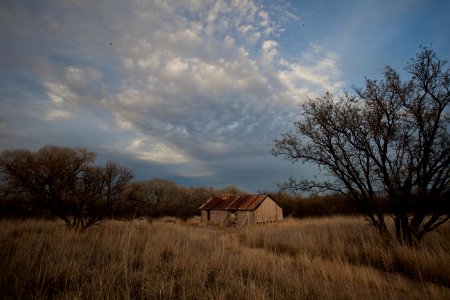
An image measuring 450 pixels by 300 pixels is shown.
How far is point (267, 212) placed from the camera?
31.2m

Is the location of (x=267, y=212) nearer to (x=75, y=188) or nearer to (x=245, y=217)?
(x=245, y=217)

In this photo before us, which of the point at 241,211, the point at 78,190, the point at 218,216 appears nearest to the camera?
the point at 78,190

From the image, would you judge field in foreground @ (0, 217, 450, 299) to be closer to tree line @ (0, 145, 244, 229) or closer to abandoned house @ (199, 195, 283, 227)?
tree line @ (0, 145, 244, 229)

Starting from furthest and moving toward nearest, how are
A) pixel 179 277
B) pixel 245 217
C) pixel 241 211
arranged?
1. pixel 241 211
2. pixel 245 217
3. pixel 179 277

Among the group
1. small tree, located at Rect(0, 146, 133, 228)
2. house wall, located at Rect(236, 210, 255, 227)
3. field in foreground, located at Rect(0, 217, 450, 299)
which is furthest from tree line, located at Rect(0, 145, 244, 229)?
house wall, located at Rect(236, 210, 255, 227)

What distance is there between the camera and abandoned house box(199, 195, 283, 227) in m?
29.2

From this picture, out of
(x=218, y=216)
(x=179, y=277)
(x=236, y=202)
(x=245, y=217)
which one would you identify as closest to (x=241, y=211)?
(x=245, y=217)

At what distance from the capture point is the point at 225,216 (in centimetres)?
3222

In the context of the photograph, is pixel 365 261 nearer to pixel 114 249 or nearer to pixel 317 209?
pixel 114 249

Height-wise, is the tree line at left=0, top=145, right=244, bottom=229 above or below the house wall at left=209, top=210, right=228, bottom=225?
above

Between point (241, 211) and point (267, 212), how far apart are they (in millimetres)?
3673

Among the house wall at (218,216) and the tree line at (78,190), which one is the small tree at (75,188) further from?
the house wall at (218,216)

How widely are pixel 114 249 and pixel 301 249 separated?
280 inches

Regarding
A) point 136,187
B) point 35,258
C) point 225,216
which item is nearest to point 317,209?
point 225,216
